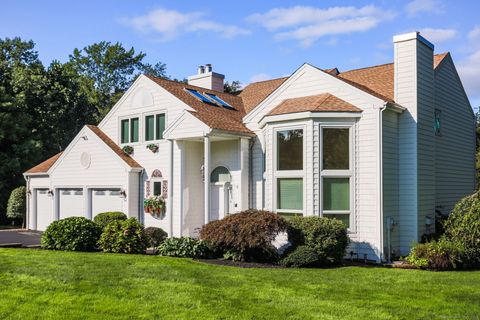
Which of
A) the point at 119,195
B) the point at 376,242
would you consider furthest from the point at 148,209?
the point at 376,242

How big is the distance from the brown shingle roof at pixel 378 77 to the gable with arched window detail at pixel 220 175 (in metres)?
5.22

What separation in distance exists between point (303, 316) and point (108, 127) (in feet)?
53.1

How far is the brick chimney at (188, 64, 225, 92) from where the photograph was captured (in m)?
23.1

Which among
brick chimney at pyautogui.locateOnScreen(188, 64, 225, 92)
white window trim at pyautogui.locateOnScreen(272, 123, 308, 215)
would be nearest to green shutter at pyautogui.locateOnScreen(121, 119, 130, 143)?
brick chimney at pyautogui.locateOnScreen(188, 64, 225, 92)

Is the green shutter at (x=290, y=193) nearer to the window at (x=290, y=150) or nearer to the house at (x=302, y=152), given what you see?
the house at (x=302, y=152)

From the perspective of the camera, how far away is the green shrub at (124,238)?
1440cm

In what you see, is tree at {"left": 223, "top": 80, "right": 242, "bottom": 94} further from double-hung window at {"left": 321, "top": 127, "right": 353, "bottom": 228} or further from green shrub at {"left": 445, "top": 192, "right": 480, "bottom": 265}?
green shrub at {"left": 445, "top": 192, "right": 480, "bottom": 265}

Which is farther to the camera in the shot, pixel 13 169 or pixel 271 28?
pixel 13 169

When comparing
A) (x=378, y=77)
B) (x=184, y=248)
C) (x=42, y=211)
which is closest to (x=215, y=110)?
(x=378, y=77)

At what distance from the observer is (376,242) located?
1345 centimetres

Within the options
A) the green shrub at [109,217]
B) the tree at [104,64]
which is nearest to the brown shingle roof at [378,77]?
the green shrub at [109,217]

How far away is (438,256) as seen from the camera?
1191cm

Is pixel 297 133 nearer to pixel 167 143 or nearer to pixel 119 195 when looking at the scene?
pixel 167 143

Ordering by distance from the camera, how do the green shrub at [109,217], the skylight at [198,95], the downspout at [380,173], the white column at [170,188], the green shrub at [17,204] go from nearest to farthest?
the downspout at [380,173]
the white column at [170,188]
the green shrub at [109,217]
the skylight at [198,95]
the green shrub at [17,204]
